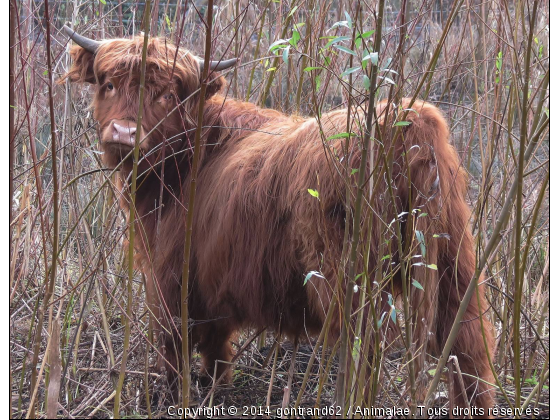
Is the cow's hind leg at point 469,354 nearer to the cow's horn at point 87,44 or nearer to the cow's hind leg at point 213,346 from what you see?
the cow's hind leg at point 213,346

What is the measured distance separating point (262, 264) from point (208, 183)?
70cm

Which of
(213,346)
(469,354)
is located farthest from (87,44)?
(469,354)

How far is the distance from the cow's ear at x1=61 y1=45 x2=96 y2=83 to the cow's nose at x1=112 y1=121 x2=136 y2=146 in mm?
820

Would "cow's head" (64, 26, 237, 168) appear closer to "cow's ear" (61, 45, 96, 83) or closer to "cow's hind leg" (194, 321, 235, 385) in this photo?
"cow's ear" (61, 45, 96, 83)

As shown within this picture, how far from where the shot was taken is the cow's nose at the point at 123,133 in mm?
3180

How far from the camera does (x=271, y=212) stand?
3.05 meters

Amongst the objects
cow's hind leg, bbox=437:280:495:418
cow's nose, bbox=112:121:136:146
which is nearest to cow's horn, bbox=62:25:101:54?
cow's nose, bbox=112:121:136:146

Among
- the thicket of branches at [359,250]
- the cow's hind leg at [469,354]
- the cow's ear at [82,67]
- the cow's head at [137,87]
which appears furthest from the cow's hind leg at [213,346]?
the cow's ear at [82,67]

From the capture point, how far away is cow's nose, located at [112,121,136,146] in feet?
10.4

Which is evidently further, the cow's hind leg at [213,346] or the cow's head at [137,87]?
the cow's hind leg at [213,346]

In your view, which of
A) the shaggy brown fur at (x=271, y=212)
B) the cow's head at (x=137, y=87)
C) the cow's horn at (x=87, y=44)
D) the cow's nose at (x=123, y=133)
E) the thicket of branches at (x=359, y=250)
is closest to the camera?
the thicket of branches at (x=359, y=250)

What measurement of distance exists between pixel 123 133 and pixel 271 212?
87 centimetres

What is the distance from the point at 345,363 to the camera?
2219mm
